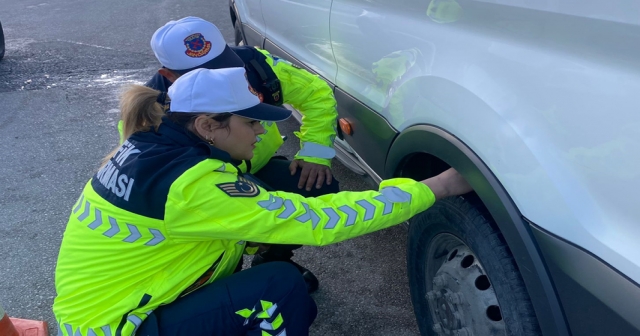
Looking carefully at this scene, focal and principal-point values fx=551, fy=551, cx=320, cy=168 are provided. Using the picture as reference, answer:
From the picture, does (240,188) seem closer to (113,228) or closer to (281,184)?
(113,228)

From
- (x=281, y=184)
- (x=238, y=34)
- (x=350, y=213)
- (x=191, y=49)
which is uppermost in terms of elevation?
(x=191, y=49)

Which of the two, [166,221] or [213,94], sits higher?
[213,94]

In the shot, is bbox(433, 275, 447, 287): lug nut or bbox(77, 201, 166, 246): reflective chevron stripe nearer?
bbox(77, 201, 166, 246): reflective chevron stripe

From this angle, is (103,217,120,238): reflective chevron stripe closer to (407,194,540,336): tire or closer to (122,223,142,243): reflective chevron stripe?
(122,223,142,243): reflective chevron stripe

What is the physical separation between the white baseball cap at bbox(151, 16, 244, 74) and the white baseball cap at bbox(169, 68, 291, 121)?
1.39 ft

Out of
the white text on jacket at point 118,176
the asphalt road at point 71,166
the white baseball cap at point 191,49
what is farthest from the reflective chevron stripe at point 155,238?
the asphalt road at point 71,166

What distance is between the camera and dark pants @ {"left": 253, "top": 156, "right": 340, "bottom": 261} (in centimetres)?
247

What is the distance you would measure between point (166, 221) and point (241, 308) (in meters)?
0.40

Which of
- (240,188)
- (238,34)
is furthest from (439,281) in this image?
(238,34)

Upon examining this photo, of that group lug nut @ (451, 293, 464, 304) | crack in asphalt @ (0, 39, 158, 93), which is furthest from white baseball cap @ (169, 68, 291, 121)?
crack in asphalt @ (0, 39, 158, 93)

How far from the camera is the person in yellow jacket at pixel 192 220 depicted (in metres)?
1.62

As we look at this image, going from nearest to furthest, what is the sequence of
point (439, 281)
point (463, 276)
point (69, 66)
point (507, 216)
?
point (507, 216), point (463, 276), point (439, 281), point (69, 66)

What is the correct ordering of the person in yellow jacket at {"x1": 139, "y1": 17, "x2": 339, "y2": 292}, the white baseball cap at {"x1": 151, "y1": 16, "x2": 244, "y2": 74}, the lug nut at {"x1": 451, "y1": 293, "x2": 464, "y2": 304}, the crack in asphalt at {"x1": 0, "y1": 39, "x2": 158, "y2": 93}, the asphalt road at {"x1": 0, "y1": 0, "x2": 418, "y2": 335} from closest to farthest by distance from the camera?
1. the lug nut at {"x1": 451, "y1": 293, "x2": 464, "y2": 304}
2. the white baseball cap at {"x1": 151, "y1": 16, "x2": 244, "y2": 74}
3. the person in yellow jacket at {"x1": 139, "y1": 17, "x2": 339, "y2": 292}
4. the asphalt road at {"x1": 0, "y1": 0, "x2": 418, "y2": 335}
5. the crack in asphalt at {"x1": 0, "y1": 39, "x2": 158, "y2": 93}

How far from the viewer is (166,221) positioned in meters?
1.62
